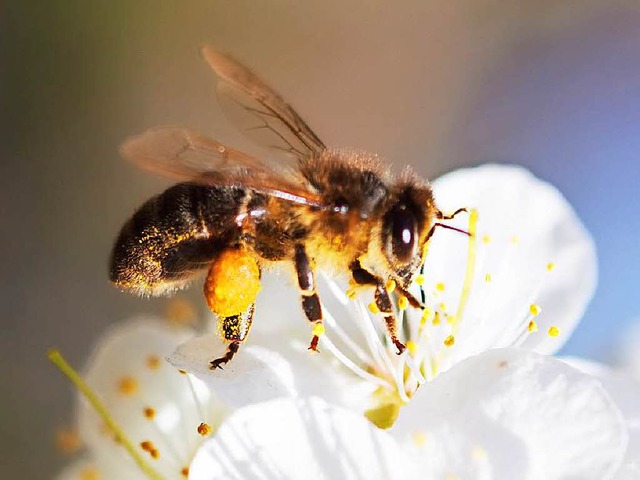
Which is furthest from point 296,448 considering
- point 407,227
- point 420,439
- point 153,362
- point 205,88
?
point 205,88

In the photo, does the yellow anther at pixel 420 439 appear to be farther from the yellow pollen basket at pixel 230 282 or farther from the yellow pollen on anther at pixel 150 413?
the yellow pollen on anther at pixel 150 413

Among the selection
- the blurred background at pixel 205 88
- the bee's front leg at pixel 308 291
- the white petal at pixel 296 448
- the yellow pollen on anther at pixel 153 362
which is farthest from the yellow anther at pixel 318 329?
the blurred background at pixel 205 88

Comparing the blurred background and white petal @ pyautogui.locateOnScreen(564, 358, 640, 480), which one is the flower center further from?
the blurred background

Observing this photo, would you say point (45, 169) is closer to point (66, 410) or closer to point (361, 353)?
point (66, 410)

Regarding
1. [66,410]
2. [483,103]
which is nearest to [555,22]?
[483,103]

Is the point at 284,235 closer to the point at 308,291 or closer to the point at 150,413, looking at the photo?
the point at 308,291

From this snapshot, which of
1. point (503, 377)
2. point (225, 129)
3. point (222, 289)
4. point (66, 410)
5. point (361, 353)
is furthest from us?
point (225, 129)
